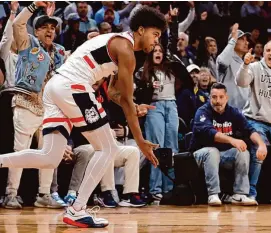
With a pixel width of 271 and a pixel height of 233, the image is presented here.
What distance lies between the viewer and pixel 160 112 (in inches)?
277

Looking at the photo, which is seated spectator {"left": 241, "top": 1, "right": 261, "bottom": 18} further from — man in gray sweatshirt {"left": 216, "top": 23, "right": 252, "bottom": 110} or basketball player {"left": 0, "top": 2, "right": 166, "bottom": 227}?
basketball player {"left": 0, "top": 2, "right": 166, "bottom": 227}

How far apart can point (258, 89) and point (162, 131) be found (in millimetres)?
1292

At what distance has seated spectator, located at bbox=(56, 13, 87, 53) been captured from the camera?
8531mm

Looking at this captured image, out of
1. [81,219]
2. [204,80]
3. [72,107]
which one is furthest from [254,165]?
[72,107]

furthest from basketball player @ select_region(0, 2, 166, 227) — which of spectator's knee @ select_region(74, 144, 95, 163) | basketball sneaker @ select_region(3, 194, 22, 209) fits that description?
spectator's knee @ select_region(74, 144, 95, 163)

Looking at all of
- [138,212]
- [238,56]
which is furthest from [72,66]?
[238,56]

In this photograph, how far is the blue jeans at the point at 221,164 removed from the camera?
6684mm

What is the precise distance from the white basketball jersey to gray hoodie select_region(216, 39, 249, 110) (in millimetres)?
3635

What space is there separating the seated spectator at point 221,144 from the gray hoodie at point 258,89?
1.18 feet

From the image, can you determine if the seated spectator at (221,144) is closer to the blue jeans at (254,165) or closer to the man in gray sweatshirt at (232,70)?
the blue jeans at (254,165)

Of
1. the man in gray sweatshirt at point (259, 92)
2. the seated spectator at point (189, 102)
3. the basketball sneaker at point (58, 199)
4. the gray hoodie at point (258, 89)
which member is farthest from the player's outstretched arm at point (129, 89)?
the seated spectator at point (189, 102)

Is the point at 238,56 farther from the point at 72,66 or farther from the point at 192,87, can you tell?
the point at 72,66

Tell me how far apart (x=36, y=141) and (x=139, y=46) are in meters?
2.39

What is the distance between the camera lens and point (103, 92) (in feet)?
22.8
